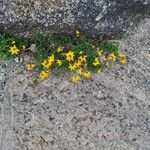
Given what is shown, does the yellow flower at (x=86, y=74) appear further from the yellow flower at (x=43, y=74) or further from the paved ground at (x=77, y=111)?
the yellow flower at (x=43, y=74)

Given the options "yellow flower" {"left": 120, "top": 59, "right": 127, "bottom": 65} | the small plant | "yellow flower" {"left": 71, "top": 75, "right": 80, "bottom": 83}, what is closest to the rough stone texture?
the small plant

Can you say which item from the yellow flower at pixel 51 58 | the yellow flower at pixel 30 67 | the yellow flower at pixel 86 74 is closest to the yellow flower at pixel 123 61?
the yellow flower at pixel 86 74

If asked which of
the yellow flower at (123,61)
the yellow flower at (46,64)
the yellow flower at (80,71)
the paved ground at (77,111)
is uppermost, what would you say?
the yellow flower at (123,61)

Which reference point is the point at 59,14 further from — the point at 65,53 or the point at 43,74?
the point at 43,74

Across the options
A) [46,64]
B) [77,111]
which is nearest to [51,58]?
[46,64]

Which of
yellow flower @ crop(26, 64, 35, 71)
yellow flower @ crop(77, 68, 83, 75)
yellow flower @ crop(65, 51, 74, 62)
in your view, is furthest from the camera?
yellow flower @ crop(26, 64, 35, 71)

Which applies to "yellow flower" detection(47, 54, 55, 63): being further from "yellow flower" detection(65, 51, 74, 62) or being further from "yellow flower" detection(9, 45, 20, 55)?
"yellow flower" detection(9, 45, 20, 55)
